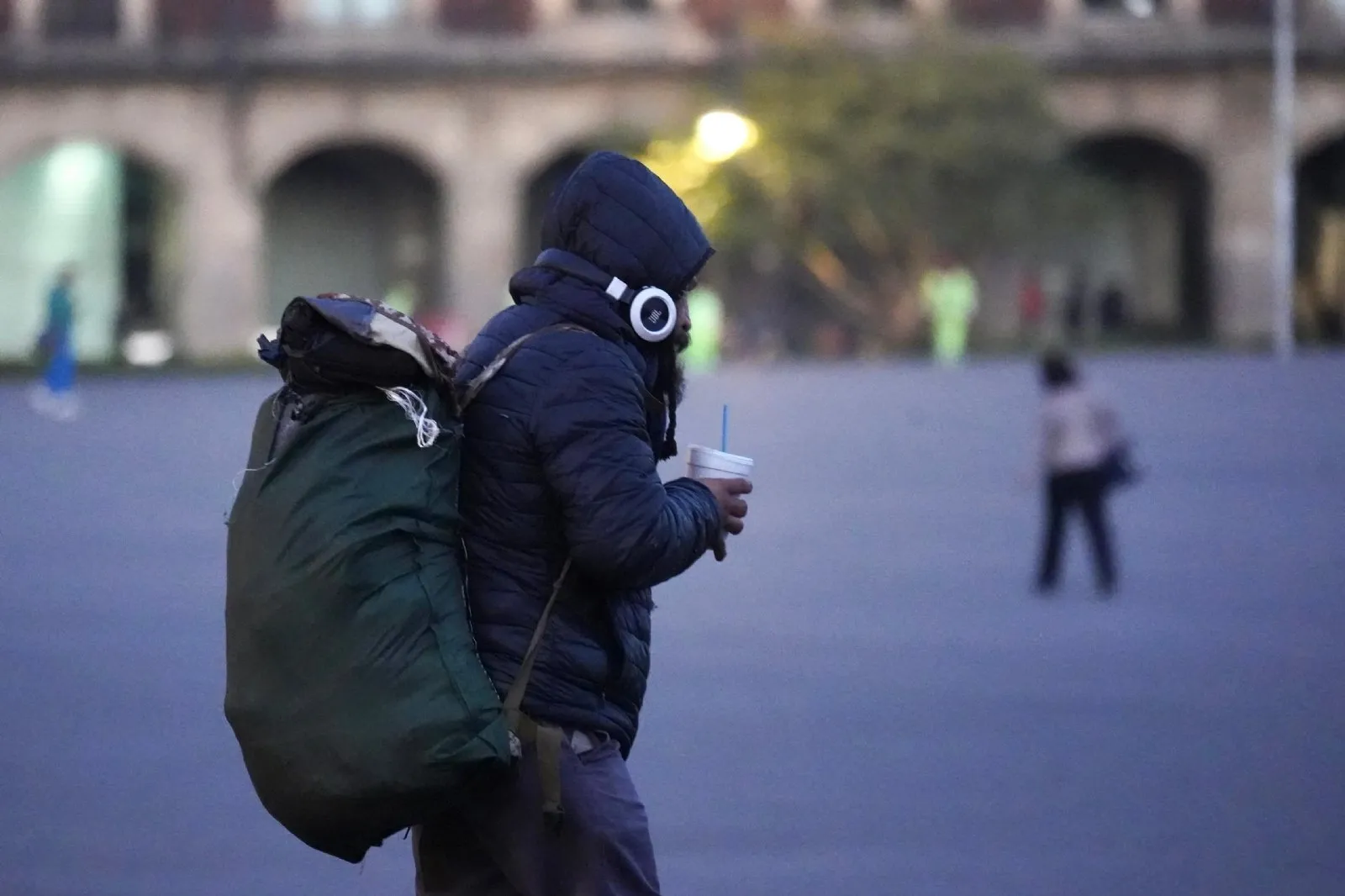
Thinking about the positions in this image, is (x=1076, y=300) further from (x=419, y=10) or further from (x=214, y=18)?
(x=214, y=18)

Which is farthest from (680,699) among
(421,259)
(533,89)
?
(421,259)

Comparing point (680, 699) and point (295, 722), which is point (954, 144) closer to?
point (680, 699)

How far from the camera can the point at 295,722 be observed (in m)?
3.05

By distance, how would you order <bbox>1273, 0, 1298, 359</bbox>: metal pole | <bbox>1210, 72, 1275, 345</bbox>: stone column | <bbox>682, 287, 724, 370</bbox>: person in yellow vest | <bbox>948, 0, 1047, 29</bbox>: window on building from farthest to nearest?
1. <bbox>948, 0, 1047, 29</bbox>: window on building
2. <bbox>1210, 72, 1275, 345</bbox>: stone column
3. <bbox>1273, 0, 1298, 359</bbox>: metal pole
4. <bbox>682, 287, 724, 370</bbox>: person in yellow vest

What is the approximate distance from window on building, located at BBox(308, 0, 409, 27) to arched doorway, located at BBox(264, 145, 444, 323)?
129 inches

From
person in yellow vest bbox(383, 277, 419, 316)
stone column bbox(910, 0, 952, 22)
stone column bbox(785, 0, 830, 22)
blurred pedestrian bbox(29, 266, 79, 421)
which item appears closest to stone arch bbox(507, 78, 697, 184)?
stone column bbox(785, 0, 830, 22)

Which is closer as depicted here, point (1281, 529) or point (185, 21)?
point (1281, 529)

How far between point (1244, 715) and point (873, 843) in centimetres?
220

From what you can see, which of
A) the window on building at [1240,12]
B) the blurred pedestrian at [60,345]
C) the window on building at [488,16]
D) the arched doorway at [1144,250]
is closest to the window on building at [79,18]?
the window on building at [488,16]

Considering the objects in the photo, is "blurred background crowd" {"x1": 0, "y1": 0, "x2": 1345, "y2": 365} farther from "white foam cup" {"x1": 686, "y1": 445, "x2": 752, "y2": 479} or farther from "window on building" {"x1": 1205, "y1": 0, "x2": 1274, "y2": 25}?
"white foam cup" {"x1": 686, "y1": 445, "x2": 752, "y2": 479}

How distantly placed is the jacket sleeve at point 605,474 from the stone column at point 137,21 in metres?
38.7

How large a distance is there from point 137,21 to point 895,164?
45.8ft

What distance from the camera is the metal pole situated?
38.1 metres

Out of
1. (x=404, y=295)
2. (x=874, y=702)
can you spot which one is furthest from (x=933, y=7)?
(x=874, y=702)
